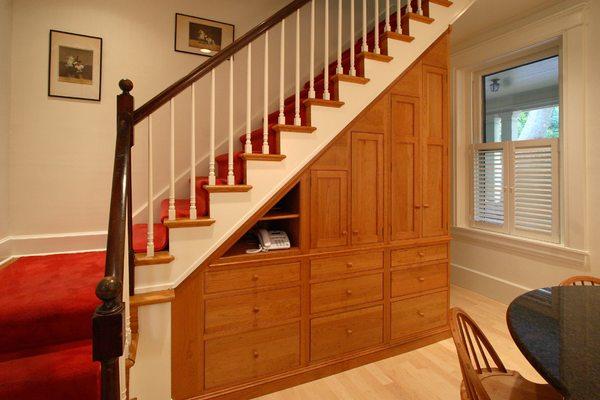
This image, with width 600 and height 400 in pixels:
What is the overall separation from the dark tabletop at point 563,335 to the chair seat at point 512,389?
290mm

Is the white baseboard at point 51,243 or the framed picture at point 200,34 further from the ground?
the framed picture at point 200,34

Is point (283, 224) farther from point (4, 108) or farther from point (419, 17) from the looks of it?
point (4, 108)

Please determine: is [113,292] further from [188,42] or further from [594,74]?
[594,74]

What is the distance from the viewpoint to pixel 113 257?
0.99 m

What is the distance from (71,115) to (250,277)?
1969mm

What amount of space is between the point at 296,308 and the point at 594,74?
3147 mm

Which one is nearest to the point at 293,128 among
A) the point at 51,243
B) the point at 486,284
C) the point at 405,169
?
the point at 405,169

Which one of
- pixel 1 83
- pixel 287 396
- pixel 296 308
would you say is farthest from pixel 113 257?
pixel 1 83

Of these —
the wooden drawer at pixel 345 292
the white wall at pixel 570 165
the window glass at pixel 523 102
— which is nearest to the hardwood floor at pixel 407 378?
the wooden drawer at pixel 345 292

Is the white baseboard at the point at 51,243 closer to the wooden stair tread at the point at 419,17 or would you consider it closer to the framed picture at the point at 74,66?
the framed picture at the point at 74,66

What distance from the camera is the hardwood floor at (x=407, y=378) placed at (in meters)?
1.96

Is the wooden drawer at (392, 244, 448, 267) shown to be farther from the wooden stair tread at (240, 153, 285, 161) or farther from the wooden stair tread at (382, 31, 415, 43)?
the wooden stair tread at (382, 31, 415, 43)

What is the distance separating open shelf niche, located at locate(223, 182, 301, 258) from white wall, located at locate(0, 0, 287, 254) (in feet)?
3.49

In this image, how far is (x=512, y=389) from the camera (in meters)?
1.16
